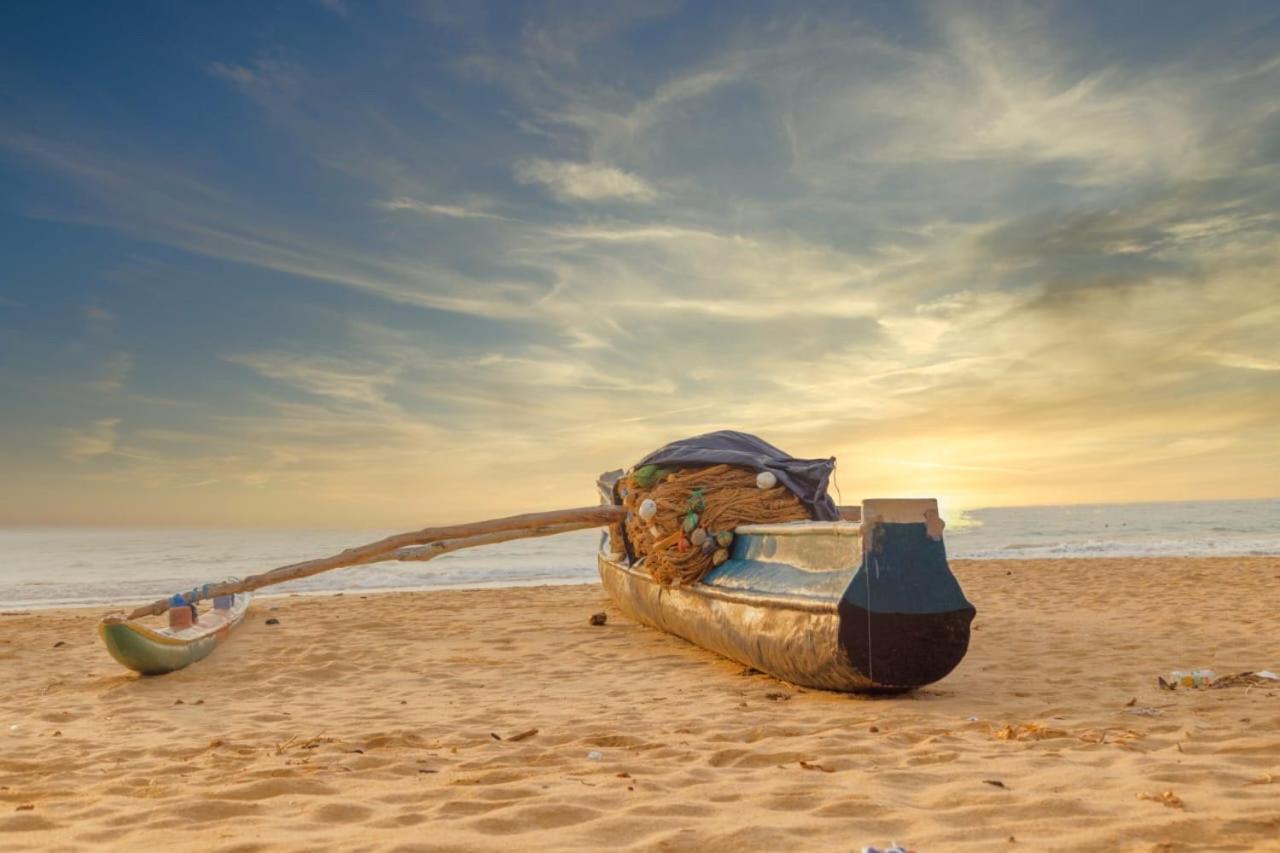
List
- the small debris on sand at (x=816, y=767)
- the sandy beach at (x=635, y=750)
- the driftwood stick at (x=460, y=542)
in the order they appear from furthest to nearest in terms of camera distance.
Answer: the driftwood stick at (x=460, y=542), the small debris on sand at (x=816, y=767), the sandy beach at (x=635, y=750)

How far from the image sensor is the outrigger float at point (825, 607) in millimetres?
5445

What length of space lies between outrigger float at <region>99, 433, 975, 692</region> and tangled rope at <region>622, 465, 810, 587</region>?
9 centimetres

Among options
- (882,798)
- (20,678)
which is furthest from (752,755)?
(20,678)

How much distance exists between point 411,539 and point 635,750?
15.6 ft

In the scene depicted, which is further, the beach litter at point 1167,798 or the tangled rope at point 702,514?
the tangled rope at point 702,514

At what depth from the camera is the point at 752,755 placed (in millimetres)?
4262

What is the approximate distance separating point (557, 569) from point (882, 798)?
785 inches

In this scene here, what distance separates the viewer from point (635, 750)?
4.52 m

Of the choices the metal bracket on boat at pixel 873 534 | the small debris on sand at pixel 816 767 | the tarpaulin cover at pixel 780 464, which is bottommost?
the small debris on sand at pixel 816 767

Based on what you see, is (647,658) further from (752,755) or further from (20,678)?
(20,678)

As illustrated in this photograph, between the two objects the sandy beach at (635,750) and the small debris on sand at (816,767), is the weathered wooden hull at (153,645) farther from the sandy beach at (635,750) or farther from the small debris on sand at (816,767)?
the small debris on sand at (816,767)

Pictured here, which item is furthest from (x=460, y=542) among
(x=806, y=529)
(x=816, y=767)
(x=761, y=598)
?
(x=816, y=767)

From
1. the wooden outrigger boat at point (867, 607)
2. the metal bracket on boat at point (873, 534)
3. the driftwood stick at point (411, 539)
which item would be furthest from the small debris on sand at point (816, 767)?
the driftwood stick at point (411, 539)

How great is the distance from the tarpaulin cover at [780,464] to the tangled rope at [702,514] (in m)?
0.08
